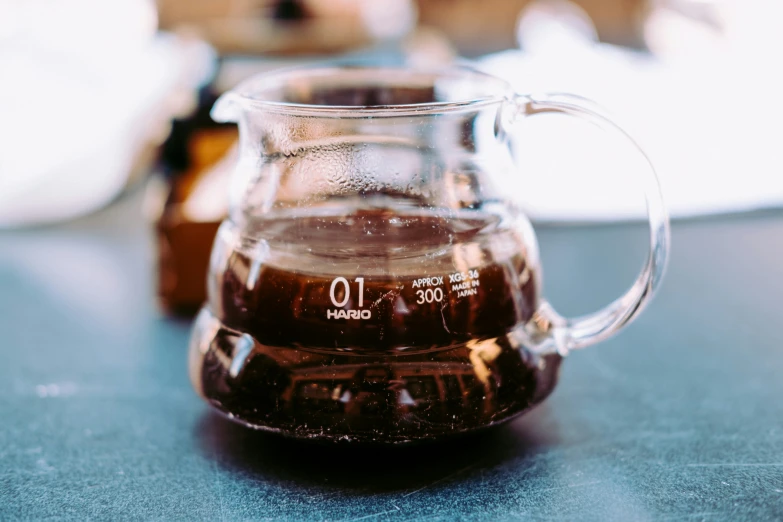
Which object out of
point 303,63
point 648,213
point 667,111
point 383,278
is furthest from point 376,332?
point 667,111

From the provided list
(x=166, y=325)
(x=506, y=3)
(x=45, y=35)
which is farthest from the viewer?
(x=506, y=3)

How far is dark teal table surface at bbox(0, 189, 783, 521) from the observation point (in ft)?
1.46

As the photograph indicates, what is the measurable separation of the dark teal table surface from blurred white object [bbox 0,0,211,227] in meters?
0.29

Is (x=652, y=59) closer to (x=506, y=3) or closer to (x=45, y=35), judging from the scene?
(x=506, y=3)

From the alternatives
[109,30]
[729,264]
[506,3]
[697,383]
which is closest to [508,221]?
[697,383]

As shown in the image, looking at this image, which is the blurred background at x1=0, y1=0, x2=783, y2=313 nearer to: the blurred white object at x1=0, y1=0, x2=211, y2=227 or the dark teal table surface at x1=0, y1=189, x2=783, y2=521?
the blurred white object at x1=0, y1=0, x2=211, y2=227

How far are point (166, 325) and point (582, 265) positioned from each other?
46cm

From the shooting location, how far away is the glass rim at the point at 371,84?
45cm

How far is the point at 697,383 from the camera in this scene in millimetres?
608

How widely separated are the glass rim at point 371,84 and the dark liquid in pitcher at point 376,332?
0.24 ft

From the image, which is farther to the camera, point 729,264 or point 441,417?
point 729,264

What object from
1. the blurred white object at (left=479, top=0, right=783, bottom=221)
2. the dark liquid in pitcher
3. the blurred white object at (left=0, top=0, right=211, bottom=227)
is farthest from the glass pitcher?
the blurred white object at (left=479, top=0, right=783, bottom=221)

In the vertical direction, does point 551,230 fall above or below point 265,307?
below

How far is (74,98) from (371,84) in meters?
1.16
